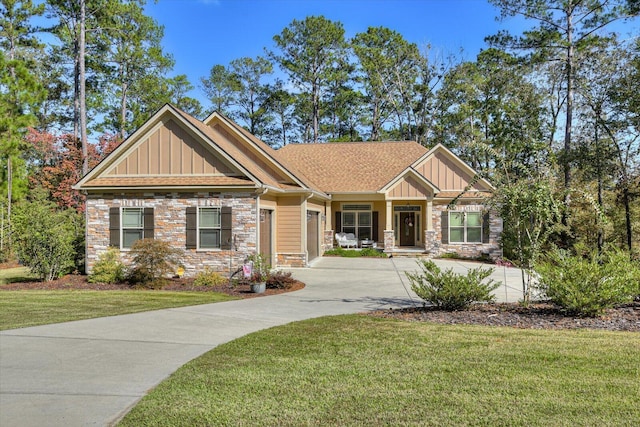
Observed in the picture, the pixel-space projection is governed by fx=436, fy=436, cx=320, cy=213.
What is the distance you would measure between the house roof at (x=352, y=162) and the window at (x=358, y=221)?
1522mm

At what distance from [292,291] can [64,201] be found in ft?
70.0

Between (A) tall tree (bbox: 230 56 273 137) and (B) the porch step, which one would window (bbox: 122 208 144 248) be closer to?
(B) the porch step

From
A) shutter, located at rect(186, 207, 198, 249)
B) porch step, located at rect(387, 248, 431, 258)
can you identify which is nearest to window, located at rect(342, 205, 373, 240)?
porch step, located at rect(387, 248, 431, 258)

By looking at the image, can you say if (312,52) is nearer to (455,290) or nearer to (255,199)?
(255,199)

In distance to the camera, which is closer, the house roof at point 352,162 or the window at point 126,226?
the window at point 126,226

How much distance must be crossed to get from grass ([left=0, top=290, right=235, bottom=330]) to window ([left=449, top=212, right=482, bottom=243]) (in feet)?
45.4

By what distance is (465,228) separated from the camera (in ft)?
71.5

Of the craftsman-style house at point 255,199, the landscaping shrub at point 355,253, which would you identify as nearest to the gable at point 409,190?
the craftsman-style house at point 255,199

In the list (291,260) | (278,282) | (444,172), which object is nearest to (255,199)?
(278,282)

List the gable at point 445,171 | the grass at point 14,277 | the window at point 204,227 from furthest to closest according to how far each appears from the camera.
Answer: the gable at point 445,171 → the grass at point 14,277 → the window at point 204,227

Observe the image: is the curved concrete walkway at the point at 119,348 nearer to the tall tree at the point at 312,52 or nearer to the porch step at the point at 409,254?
the porch step at the point at 409,254

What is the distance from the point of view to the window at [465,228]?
70.7 feet

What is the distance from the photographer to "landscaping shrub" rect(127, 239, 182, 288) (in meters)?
12.9

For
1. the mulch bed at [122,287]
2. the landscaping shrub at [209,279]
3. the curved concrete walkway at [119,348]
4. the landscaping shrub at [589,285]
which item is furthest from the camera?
the landscaping shrub at [209,279]
